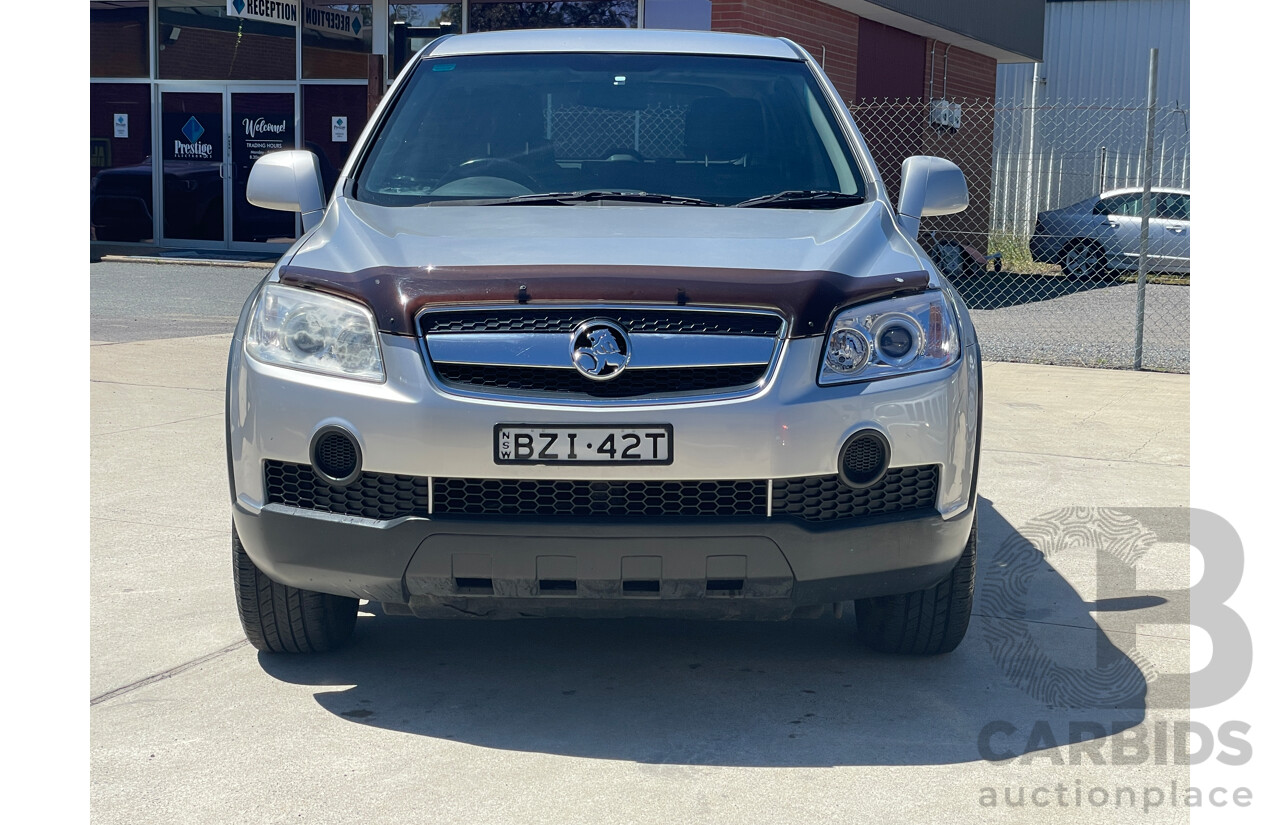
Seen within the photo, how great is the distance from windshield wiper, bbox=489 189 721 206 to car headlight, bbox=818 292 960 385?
2.91 ft

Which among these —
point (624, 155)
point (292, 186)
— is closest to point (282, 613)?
point (292, 186)

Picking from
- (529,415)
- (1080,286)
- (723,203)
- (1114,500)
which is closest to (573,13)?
(1080,286)

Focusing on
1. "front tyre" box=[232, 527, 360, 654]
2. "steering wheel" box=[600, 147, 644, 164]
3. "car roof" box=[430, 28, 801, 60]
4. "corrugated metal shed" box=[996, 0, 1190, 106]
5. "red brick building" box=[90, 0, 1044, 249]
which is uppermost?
"corrugated metal shed" box=[996, 0, 1190, 106]

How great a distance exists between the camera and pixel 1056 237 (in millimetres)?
19031

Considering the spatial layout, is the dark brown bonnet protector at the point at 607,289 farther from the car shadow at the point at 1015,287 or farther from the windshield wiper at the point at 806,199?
the car shadow at the point at 1015,287

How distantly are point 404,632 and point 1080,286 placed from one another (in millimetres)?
16306

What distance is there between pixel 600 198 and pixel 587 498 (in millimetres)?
1241

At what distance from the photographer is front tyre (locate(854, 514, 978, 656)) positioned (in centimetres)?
382

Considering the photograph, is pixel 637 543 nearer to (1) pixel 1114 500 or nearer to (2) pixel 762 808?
(2) pixel 762 808

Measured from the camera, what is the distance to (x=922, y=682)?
382 centimetres

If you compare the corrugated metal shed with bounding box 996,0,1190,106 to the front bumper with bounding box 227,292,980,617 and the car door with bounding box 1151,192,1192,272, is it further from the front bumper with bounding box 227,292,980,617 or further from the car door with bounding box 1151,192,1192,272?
the front bumper with bounding box 227,292,980,617

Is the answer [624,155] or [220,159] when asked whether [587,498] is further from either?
[220,159]

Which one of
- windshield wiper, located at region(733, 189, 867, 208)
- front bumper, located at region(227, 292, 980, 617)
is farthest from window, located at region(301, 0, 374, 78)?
front bumper, located at region(227, 292, 980, 617)

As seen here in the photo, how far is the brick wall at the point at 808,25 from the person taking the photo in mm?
14914
